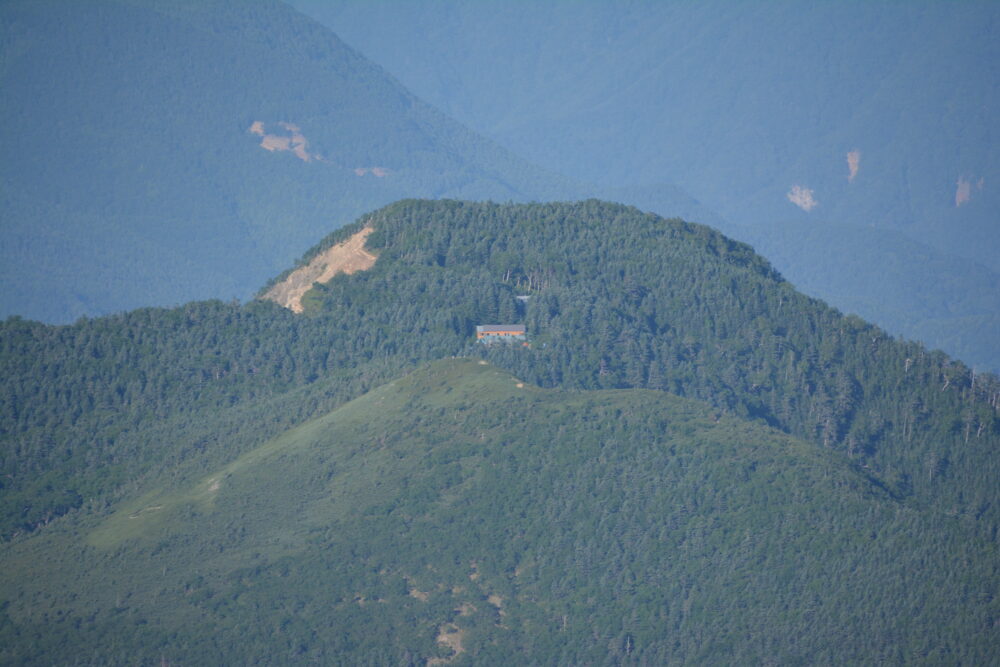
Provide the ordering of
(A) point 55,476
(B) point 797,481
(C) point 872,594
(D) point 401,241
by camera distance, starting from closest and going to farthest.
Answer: (C) point 872,594 → (B) point 797,481 → (A) point 55,476 → (D) point 401,241

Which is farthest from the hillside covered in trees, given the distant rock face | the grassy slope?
the distant rock face

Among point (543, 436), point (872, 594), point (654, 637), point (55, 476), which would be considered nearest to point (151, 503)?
point (55, 476)

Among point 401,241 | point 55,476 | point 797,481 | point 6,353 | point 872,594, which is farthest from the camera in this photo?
point 401,241

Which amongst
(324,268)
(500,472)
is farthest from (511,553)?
(324,268)

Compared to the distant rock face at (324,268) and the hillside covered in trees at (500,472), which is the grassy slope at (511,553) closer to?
the hillside covered in trees at (500,472)

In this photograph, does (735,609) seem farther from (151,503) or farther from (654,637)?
(151,503)

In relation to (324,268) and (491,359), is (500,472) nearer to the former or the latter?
(491,359)

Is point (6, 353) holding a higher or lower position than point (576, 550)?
higher

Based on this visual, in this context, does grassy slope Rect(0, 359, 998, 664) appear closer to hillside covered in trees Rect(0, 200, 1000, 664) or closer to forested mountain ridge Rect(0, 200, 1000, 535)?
hillside covered in trees Rect(0, 200, 1000, 664)
